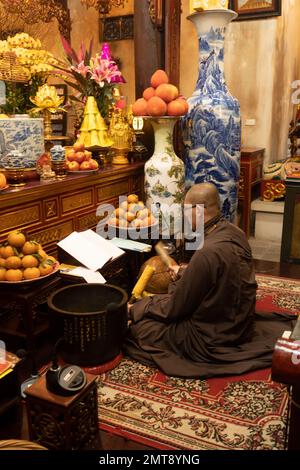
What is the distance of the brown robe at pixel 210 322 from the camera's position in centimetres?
234

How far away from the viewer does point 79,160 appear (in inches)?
136

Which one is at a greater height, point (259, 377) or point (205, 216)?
point (205, 216)

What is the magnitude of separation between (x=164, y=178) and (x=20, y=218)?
150 centimetres

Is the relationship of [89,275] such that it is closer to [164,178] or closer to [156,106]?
[164,178]

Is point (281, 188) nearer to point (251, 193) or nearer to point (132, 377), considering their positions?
point (251, 193)

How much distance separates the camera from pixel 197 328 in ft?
8.12

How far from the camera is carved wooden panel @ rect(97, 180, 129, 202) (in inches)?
142

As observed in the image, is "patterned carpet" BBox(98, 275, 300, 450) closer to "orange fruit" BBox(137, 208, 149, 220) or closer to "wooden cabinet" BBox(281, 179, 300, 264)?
"orange fruit" BBox(137, 208, 149, 220)

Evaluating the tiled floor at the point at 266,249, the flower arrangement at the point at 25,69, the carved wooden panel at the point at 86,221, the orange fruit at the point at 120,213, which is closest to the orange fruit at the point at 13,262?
the carved wooden panel at the point at 86,221

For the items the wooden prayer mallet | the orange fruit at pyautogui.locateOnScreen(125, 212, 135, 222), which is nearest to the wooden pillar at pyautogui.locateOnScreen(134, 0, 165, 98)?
the orange fruit at pyautogui.locateOnScreen(125, 212, 135, 222)

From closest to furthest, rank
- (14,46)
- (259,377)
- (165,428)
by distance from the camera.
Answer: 1. (165,428)
2. (259,377)
3. (14,46)

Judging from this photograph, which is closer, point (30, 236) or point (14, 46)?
point (30, 236)

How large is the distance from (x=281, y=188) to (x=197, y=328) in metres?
3.55
